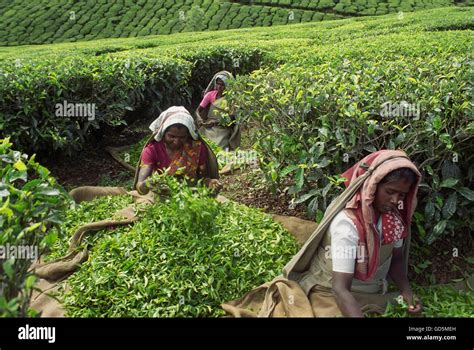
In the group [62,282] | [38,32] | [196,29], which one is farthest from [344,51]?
[38,32]

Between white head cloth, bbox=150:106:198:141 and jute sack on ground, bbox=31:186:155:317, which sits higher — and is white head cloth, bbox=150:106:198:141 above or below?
above

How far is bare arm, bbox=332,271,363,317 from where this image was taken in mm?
2894

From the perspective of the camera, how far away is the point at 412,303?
316 centimetres

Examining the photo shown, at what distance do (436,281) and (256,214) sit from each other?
1.42 m

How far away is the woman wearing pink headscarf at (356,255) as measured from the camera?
9.55 ft

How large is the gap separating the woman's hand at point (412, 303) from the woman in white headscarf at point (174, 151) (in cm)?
174
